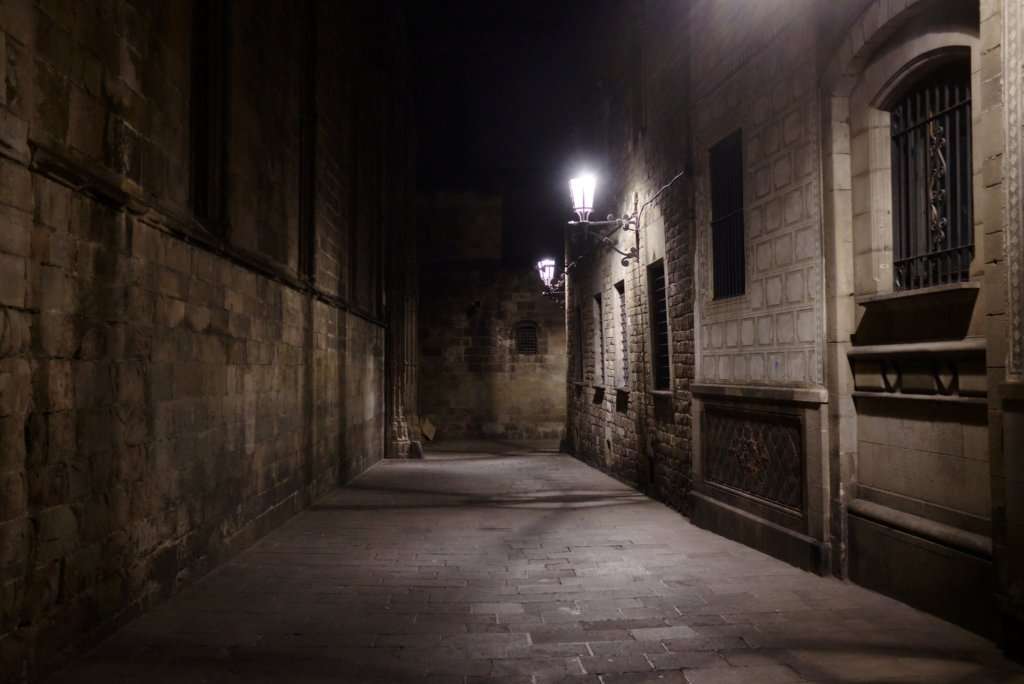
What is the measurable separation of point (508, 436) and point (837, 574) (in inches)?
719

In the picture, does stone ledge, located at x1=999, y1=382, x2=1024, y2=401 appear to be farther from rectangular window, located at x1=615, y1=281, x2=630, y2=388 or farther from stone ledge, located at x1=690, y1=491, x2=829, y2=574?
rectangular window, located at x1=615, y1=281, x2=630, y2=388

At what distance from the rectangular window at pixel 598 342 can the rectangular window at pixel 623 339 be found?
1358 mm

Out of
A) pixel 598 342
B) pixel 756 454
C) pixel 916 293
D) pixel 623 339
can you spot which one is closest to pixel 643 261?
pixel 623 339

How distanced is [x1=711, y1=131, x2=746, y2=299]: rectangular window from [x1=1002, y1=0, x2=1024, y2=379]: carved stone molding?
353 cm

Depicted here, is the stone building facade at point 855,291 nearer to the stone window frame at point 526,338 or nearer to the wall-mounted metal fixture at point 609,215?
the wall-mounted metal fixture at point 609,215

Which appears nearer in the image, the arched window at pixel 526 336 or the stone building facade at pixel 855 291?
the stone building facade at pixel 855 291

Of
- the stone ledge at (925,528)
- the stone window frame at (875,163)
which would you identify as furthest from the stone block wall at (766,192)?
the stone ledge at (925,528)

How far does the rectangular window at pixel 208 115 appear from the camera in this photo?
Answer: 21.7 feet

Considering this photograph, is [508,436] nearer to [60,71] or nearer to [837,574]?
[837,574]

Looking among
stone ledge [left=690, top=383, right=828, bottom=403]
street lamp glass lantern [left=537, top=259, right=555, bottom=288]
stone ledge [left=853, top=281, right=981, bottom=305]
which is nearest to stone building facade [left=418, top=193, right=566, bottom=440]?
street lamp glass lantern [left=537, top=259, right=555, bottom=288]

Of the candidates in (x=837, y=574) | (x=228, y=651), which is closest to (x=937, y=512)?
(x=837, y=574)

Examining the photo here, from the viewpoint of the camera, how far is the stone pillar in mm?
4023

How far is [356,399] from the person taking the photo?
1374 cm

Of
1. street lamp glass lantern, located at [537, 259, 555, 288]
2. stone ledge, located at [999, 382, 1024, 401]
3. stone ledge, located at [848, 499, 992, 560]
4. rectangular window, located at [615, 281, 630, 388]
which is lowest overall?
stone ledge, located at [848, 499, 992, 560]
